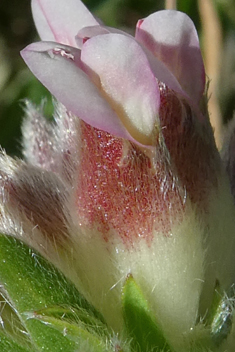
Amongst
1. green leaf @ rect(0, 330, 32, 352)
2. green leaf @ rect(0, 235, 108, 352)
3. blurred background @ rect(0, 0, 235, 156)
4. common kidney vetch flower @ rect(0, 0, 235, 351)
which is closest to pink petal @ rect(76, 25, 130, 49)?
common kidney vetch flower @ rect(0, 0, 235, 351)

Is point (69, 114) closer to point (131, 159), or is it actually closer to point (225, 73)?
point (131, 159)

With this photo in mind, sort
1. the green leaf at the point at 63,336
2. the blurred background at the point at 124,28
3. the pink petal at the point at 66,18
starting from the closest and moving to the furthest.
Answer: the green leaf at the point at 63,336 → the pink petal at the point at 66,18 → the blurred background at the point at 124,28

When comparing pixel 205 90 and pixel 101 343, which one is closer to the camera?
pixel 101 343

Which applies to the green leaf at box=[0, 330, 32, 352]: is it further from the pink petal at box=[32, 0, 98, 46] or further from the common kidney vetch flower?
the pink petal at box=[32, 0, 98, 46]

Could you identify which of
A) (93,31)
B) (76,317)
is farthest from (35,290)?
(93,31)

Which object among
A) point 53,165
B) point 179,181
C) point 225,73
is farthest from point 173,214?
point 225,73

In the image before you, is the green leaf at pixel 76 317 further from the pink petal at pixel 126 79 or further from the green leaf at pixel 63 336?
the pink petal at pixel 126 79

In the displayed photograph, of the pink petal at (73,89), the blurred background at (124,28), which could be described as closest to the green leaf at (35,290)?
the pink petal at (73,89)
